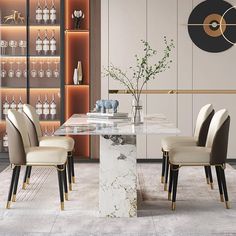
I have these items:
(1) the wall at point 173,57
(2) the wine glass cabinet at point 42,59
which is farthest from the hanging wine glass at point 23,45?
(1) the wall at point 173,57

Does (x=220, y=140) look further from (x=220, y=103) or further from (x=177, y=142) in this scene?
(x=220, y=103)

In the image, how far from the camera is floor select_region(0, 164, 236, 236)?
412cm

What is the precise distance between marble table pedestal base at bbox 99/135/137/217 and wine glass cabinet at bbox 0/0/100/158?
3092 millimetres

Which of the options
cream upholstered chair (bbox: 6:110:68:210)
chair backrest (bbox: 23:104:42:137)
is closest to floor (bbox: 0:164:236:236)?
cream upholstered chair (bbox: 6:110:68:210)

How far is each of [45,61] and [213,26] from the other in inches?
85.8

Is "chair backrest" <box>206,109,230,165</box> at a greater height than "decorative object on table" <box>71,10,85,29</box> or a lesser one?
lesser

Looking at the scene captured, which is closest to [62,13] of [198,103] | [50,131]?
[50,131]

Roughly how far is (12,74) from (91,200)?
3.01 meters

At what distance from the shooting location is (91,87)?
24.6 ft

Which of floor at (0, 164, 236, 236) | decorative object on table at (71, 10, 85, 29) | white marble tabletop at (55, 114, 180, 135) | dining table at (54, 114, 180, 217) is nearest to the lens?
floor at (0, 164, 236, 236)

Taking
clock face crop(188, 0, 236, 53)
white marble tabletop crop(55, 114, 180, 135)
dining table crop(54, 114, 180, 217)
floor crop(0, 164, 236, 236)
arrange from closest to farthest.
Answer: floor crop(0, 164, 236, 236)
white marble tabletop crop(55, 114, 180, 135)
dining table crop(54, 114, 180, 217)
clock face crop(188, 0, 236, 53)

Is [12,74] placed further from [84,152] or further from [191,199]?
[191,199]

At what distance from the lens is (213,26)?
24.1 feet

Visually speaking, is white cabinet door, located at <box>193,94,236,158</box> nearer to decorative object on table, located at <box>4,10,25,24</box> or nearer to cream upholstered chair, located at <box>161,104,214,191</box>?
cream upholstered chair, located at <box>161,104,214,191</box>
